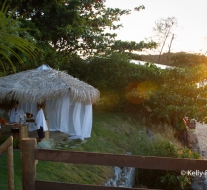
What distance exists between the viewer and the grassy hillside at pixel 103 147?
373 inches

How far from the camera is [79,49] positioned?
71.6 feet

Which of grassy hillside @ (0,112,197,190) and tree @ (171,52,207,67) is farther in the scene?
tree @ (171,52,207,67)

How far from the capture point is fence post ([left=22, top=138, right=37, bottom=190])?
4.02m

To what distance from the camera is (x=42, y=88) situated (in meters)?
14.8

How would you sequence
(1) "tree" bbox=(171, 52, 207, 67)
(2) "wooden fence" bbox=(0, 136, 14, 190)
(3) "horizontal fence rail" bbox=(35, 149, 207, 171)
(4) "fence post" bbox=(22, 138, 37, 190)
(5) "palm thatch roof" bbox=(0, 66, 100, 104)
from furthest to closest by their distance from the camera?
(1) "tree" bbox=(171, 52, 207, 67)
(5) "palm thatch roof" bbox=(0, 66, 100, 104)
(2) "wooden fence" bbox=(0, 136, 14, 190)
(4) "fence post" bbox=(22, 138, 37, 190)
(3) "horizontal fence rail" bbox=(35, 149, 207, 171)

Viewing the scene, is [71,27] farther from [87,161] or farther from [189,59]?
[189,59]

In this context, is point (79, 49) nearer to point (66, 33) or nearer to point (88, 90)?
point (66, 33)

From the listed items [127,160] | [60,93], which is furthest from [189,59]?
[127,160]

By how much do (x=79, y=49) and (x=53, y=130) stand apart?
253 inches

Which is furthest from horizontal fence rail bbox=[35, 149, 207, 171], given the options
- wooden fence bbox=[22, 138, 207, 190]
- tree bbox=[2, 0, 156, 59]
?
tree bbox=[2, 0, 156, 59]

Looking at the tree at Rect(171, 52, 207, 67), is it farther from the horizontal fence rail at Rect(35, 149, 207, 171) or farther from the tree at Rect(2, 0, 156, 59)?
the horizontal fence rail at Rect(35, 149, 207, 171)

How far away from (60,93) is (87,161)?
10.9 m

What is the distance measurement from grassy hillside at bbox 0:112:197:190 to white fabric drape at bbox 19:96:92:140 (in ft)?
2.24

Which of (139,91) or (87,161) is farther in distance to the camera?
(139,91)
